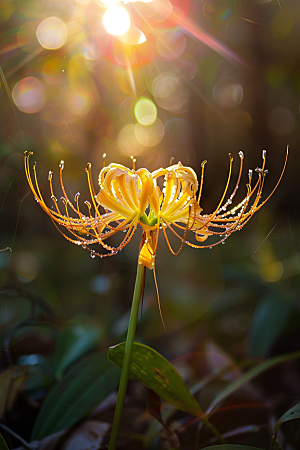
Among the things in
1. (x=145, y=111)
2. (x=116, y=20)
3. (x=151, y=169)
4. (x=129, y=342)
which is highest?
(x=116, y=20)

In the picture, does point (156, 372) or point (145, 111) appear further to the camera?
point (145, 111)

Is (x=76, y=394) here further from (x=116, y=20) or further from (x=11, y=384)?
(x=116, y=20)

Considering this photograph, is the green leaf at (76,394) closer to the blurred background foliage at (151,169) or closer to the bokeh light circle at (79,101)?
the blurred background foliage at (151,169)

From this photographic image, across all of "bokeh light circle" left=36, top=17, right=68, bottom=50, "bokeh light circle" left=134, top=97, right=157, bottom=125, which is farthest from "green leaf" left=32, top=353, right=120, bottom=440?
"bokeh light circle" left=36, top=17, right=68, bottom=50

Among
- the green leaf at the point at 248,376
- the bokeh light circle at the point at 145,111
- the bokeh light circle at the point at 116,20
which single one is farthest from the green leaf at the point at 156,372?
the bokeh light circle at the point at 116,20

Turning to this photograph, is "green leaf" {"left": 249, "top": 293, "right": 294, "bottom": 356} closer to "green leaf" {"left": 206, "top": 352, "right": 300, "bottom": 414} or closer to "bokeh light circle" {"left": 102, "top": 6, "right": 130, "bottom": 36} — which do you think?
"green leaf" {"left": 206, "top": 352, "right": 300, "bottom": 414}

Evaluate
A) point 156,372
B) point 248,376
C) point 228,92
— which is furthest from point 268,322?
point 228,92

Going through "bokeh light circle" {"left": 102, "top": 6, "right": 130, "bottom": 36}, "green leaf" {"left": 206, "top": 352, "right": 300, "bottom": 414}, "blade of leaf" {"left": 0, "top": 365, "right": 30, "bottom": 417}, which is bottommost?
"green leaf" {"left": 206, "top": 352, "right": 300, "bottom": 414}
